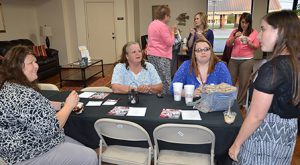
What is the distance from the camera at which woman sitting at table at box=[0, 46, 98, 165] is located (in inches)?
55.9

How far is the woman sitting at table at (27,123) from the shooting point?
1.42 meters

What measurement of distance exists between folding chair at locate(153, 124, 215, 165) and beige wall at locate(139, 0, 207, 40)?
6273 mm

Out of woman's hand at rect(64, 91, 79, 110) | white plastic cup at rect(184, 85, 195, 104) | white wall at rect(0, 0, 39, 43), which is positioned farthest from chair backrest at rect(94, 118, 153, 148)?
white wall at rect(0, 0, 39, 43)

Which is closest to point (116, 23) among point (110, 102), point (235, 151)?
point (110, 102)

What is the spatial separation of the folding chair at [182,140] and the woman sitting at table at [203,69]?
774 millimetres

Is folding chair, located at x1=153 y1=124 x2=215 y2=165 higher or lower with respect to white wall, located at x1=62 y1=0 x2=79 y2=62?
lower

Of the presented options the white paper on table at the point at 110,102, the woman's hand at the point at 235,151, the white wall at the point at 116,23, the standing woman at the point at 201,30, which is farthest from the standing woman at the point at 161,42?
the white wall at the point at 116,23

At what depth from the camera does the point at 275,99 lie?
4.07 ft

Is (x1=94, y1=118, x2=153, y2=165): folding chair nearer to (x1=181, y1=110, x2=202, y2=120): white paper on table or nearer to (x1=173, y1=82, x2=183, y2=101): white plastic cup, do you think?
(x1=181, y1=110, x2=202, y2=120): white paper on table

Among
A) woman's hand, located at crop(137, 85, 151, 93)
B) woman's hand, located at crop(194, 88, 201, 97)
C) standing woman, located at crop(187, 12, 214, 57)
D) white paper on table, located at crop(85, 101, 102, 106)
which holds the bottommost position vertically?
white paper on table, located at crop(85, 101, 102, 106)

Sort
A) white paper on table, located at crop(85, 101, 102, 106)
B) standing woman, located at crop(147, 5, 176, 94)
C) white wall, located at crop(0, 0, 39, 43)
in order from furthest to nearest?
white wall, located at crop(0, 0, 39, 43), standing woman, located at crop(147, 5, 176, 94), white paper on table, located at crop(85, 101, 102, 106)

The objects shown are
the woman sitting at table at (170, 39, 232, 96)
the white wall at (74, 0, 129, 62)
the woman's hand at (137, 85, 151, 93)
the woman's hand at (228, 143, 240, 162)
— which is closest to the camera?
the woman's hand at (228, 143, 240, 162)

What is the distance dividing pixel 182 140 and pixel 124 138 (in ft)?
1.33

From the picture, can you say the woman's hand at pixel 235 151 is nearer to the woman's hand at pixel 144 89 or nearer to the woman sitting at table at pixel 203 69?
the woman sitting at table at pixel 203 69
